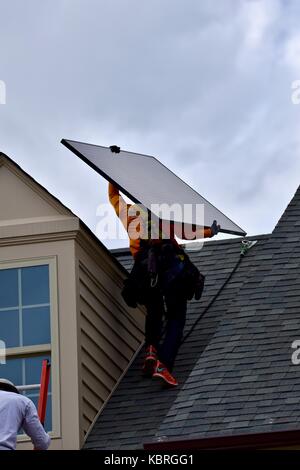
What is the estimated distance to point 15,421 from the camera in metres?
11.4

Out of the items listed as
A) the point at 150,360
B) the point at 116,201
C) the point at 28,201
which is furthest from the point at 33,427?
the point at 116,201

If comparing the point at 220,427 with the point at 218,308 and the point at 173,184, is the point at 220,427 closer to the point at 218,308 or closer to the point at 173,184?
the point at 218,308

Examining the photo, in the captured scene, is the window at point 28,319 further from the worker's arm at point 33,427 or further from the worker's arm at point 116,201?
the worker's arm at point 33,427

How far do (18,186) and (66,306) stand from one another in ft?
4.48

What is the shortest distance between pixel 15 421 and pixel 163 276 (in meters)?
4.73

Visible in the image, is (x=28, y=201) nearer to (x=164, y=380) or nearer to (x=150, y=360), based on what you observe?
(x=150, y=360)

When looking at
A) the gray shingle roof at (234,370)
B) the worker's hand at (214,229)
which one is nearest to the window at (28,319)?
the gray shingle roof at (234,370)

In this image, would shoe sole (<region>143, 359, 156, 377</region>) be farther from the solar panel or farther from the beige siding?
the solar panel

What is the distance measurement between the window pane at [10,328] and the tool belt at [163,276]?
44.1 inches

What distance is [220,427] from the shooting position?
548 inches

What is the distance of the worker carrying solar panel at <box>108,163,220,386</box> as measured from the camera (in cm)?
1578

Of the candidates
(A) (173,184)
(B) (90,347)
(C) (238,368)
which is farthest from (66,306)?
(A) (173,184)

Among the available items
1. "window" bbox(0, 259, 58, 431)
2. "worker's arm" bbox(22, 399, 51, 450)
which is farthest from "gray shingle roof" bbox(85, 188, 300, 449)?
"worker's arm" bbox(22, 399, 51, 450)

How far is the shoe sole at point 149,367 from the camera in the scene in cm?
1572
